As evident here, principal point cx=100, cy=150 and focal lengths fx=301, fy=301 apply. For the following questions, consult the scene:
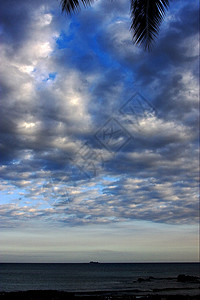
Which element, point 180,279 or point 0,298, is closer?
point 0,298

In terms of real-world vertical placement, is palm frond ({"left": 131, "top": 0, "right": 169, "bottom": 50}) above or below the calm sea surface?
above

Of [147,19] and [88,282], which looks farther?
[88,282]

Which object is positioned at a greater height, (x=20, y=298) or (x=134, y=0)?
(x=134, y=0)

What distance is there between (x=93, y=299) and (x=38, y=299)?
5608mm

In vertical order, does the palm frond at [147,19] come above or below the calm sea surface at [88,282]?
above

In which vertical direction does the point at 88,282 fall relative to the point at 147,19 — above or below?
below

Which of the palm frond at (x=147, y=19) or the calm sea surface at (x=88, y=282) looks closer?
the palm frond at (x=147, y=19)

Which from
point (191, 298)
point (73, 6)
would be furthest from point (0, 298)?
point (73, 6)

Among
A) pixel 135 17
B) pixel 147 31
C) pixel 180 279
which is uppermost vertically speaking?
pixel 135 17

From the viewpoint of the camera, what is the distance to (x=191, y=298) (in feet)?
101

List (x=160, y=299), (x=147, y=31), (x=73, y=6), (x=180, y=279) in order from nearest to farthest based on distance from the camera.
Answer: (x=147, y=31)
(x=73, y=6)
(x=160, y=299)
(x=180, y=279)

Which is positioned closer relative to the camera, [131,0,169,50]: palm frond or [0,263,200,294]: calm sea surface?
[131,0,169,50]: palm frond

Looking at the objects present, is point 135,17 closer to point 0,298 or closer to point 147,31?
point 147,31

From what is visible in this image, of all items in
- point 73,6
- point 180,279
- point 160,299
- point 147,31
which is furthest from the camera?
point 180,279
